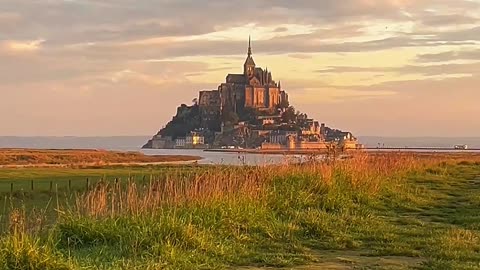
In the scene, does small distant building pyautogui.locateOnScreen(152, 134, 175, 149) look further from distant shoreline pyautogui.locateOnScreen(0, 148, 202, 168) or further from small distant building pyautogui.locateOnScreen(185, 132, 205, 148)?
distant shoreline pyautogui.locateOnScreen(0, 148, 202, 168)

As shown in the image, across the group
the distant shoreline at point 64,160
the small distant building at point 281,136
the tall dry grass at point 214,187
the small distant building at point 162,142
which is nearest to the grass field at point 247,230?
the tall dry grass at point 214,187

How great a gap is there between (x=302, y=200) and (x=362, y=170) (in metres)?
5.65

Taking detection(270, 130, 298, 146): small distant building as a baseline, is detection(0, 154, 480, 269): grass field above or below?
below

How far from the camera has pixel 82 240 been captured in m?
9.60

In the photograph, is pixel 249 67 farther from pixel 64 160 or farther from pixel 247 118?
pixel 64 160

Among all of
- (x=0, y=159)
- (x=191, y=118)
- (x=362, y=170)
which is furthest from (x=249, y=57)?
(x=362, y=170)

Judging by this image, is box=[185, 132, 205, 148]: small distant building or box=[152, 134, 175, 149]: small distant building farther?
box=[152, 134, 175, 149]: small distant building

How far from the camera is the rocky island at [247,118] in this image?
16650 centimetres

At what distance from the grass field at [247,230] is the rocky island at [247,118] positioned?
144798mm

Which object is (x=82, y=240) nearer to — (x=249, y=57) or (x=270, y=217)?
(x=270, y=217)

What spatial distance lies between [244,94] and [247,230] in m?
161

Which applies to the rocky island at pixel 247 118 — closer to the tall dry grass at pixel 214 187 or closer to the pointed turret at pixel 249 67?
the pointed turret at pixel 249 67

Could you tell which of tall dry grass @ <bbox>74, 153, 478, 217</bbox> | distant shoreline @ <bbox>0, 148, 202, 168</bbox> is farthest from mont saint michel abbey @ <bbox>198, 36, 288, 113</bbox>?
tall dry grass @ <bbox>74, 153, 478, 217</bbox>

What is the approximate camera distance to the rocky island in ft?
546
